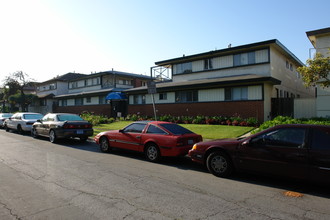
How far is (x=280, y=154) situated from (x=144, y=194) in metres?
3.08

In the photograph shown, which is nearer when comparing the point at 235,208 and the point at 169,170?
the point at 235,208

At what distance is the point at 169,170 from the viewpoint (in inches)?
271

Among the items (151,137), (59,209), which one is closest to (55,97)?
(151,137)

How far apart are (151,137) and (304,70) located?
972cm


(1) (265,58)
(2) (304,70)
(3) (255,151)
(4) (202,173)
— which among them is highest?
(1) (265,58)

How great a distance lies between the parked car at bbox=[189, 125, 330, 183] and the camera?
16.1ft

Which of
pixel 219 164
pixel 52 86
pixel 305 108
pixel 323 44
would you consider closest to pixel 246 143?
pixel 219 164

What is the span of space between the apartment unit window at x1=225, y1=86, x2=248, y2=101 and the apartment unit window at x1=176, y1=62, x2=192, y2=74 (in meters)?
6.27

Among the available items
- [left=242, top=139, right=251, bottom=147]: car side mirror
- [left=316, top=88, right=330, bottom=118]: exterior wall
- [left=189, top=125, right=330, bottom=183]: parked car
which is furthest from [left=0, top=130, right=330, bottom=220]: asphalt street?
[left=316, top=88, right=330, bottom=118]: exterior wall

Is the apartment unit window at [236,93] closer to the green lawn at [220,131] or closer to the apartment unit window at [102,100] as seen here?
the green lawn at [220,131]

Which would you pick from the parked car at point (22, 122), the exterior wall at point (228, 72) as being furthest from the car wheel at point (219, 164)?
the exterior wall at point (228, 72)

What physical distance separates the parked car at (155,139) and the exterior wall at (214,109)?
9857 millimetres

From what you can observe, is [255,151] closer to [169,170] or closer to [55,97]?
[169,170]

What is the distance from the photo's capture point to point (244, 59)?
19984 millimetres
